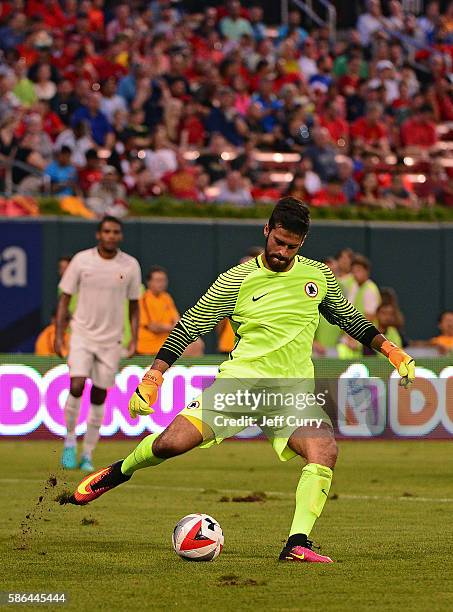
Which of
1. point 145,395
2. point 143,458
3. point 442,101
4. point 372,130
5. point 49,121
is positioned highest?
point 442,101

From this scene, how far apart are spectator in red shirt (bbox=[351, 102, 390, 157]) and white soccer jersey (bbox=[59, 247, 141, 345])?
35.3ft

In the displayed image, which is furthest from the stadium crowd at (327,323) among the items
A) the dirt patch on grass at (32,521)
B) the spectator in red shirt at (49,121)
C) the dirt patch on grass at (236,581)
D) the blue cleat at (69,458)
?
the dirt patch on grass at (236,581)

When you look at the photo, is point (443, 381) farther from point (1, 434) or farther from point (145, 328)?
point (1, 434)

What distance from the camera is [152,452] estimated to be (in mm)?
8703

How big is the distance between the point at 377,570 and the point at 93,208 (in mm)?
13735

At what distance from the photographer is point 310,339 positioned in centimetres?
886

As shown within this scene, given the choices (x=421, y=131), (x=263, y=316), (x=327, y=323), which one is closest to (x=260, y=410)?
(x=263, y=316)

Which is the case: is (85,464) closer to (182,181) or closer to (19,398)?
(19,398)

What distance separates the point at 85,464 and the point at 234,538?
508 cm

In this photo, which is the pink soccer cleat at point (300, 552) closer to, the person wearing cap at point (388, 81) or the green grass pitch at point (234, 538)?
the green grass pitch at point (234, 538)

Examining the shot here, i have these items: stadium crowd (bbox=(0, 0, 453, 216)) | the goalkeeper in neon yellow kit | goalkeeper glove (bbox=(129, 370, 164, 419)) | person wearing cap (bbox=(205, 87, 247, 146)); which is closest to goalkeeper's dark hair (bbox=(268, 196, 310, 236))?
the goalkeeper in neon yellow kit

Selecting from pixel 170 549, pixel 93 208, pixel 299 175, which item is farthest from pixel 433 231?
pixel 170 549

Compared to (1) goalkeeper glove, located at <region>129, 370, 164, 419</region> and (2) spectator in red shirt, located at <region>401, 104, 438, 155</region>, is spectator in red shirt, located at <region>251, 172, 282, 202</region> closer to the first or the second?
(2) spectator in red shirt, located at <region>401, 104, 438, 155</region>

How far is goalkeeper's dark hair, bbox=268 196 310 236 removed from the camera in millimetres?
8438
